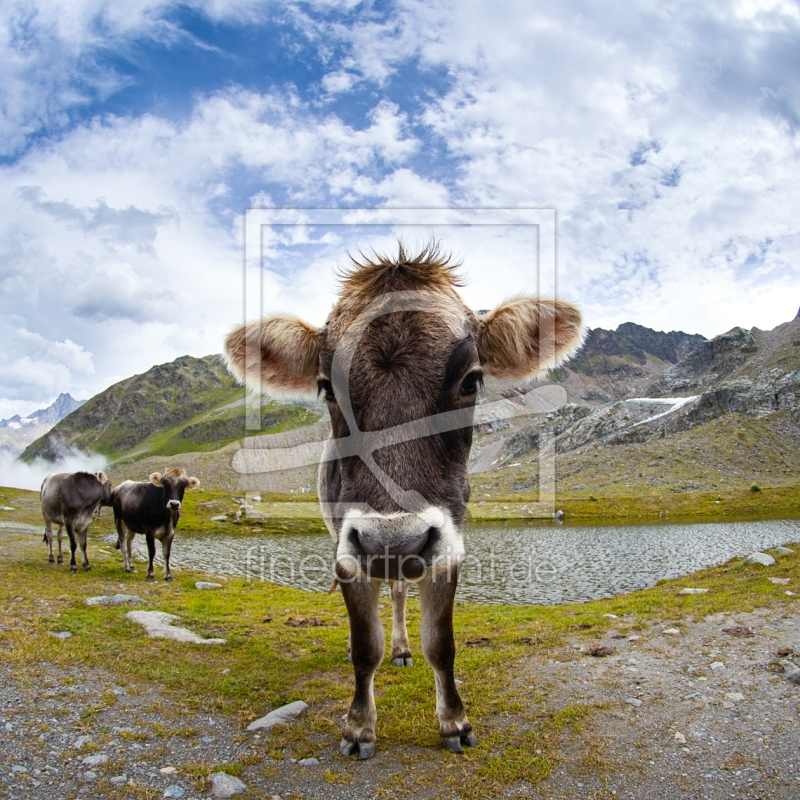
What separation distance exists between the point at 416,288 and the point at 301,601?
13.5 m

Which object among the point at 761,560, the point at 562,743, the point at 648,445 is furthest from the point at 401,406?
the point at 648,445

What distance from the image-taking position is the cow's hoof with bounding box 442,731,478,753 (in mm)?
5359

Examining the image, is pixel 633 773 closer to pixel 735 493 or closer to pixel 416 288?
pixel 416 288

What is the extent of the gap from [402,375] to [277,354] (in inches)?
90.6

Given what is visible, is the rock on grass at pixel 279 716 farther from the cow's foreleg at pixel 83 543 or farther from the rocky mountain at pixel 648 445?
the rocky mountain at pixel 648 445

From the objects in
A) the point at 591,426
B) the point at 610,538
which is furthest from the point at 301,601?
the point at 591,426

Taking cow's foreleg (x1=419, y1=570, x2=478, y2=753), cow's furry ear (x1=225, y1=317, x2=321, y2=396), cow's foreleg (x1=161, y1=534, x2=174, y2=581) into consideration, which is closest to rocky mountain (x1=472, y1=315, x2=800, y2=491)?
cow's foreleg (x1=161, y1=534, x2=174, y2=581)

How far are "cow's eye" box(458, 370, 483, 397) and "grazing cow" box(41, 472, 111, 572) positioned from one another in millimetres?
19488

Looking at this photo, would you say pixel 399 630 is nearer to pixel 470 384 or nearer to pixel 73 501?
pixel 470 384

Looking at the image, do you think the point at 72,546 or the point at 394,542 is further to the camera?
the point at 72,546

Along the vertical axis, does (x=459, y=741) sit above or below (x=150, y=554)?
above

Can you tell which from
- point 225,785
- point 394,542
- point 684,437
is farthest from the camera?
point 684,437

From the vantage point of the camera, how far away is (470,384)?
5305 mm

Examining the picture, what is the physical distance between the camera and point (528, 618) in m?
12.7
